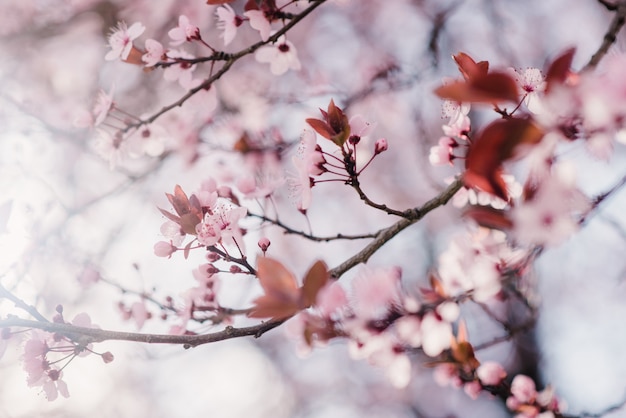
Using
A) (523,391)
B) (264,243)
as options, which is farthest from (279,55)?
(523,391)

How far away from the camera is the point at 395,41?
271 centimetres

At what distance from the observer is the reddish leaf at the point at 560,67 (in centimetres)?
49

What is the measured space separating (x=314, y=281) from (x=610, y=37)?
22.5 inches

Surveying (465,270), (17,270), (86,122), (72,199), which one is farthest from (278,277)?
(72,199)

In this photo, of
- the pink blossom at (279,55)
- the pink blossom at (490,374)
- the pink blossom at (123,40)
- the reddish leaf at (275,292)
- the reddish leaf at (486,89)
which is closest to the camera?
the reddish leaf at (486,89)

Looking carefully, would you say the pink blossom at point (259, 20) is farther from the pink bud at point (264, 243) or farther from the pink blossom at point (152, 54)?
the pink bud at point (264, 243)

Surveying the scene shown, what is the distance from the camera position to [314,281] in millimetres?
595

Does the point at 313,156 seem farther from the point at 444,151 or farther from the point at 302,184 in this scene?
the point at 444,151

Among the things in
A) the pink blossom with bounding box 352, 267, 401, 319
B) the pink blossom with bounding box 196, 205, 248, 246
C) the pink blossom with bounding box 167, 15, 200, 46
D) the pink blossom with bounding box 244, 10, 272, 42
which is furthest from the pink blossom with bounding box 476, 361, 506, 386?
the pink blossom with bounding box 167, 15, 200, 46

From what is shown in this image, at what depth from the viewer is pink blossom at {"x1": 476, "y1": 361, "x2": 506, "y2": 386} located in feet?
4.69

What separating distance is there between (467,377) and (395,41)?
2.01 m

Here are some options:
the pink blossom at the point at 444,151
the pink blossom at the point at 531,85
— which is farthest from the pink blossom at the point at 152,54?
the pink blossom at the point at 531,85

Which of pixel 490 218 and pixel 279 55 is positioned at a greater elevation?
pixel 490 218

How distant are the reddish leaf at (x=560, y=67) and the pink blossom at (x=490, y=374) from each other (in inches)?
45.2
